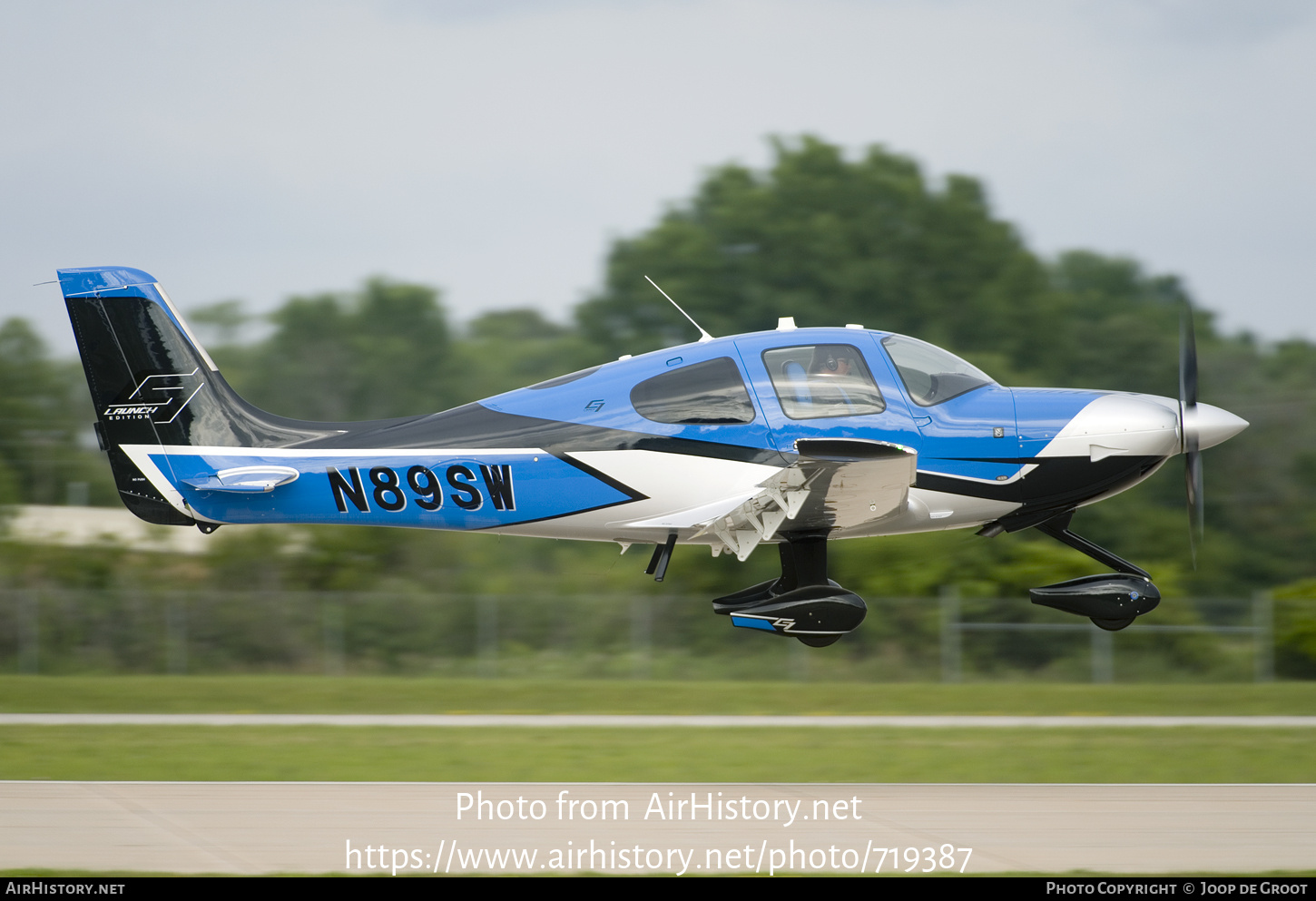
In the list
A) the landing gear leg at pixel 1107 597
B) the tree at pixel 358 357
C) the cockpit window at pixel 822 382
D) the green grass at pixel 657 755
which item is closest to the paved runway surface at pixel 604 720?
the green grass at pixel 657 755

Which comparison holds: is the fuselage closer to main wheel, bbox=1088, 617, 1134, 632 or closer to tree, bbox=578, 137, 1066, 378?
main wheel, bbox=1088, 617, 1134, 632

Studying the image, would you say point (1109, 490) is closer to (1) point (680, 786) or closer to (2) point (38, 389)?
(1) point (680, 786)

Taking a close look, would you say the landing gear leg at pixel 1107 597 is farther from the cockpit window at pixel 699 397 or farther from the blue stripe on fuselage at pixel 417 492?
the blue stripe on fuselage at pixel 417 492

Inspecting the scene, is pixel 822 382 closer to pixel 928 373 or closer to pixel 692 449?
pixel 928 373

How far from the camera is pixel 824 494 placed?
952 centimetres

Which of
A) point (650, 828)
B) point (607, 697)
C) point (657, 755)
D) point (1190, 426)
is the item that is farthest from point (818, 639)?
point (607, 697)

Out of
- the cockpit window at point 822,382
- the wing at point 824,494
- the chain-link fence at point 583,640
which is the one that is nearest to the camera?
the wing at point 824,494

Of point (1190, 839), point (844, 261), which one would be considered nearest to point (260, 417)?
point (1190, 839)

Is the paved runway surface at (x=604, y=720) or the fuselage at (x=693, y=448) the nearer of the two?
the fuselage at (x=693, y=448)

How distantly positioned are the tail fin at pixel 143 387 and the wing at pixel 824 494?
11.7ft

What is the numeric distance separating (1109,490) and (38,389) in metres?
29.9

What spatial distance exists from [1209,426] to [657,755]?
7.37 m

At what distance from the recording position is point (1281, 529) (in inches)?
1193

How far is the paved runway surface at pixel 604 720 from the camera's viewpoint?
17.1m
